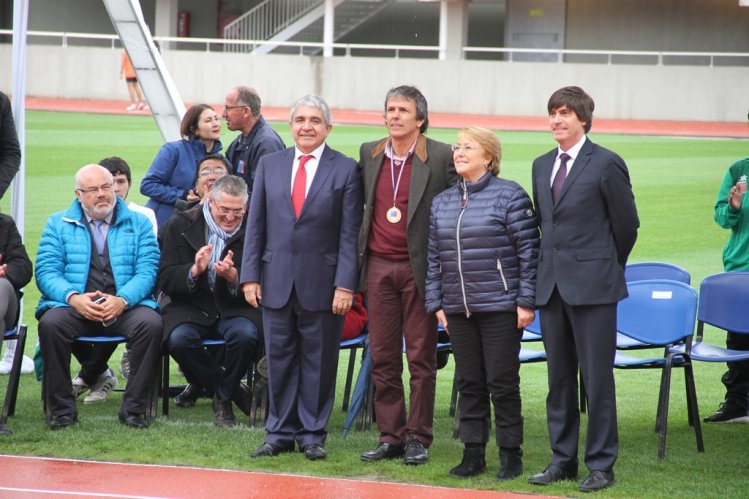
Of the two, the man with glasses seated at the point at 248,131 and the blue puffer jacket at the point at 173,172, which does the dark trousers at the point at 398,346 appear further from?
the blue puffer jacket at the point at 173,172

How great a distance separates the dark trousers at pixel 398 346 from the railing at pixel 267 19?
36.1 m

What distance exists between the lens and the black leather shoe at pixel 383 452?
6.28m

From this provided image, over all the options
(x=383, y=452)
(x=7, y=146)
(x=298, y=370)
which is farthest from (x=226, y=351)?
(x=7, y=146)

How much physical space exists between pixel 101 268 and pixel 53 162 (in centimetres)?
1471

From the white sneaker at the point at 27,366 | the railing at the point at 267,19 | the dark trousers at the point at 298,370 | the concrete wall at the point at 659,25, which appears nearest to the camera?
the dark trousers at the point at 298,370

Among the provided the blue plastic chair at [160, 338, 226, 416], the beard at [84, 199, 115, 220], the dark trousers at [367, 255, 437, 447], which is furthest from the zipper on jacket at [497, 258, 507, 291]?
the beard at [84, 199, 115, 220]

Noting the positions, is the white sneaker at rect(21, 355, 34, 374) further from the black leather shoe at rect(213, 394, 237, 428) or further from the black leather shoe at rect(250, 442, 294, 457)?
the black leather shoe at rect(250, 442, 294, 457)

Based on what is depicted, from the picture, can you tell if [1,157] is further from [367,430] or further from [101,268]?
[367,430]

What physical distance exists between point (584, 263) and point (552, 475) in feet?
3.58

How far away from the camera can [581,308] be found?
228 inches

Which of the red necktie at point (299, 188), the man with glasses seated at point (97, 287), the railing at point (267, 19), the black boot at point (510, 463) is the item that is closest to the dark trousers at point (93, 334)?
the man with glasses seated at point (97, 287)

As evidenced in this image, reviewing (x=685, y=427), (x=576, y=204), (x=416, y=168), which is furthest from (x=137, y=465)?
(x=685, y=427)

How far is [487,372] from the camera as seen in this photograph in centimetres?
601

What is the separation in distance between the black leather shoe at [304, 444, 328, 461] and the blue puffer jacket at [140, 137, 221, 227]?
2953 mm
